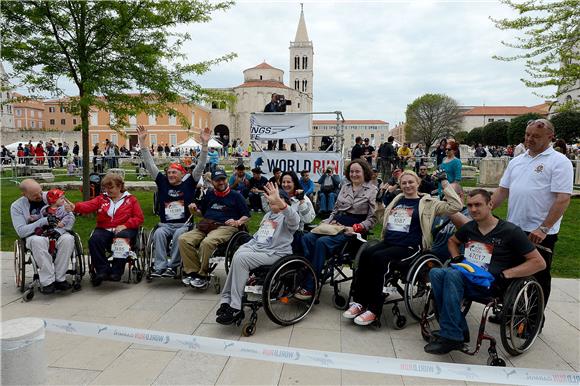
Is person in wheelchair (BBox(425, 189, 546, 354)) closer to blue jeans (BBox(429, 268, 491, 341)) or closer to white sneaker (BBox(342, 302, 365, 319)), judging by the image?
blue jeans (BBox(429, 268, 491, 341))

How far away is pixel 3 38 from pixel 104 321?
260 inches

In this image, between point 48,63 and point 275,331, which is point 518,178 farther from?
point 48,63

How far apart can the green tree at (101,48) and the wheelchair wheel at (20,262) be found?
367cm

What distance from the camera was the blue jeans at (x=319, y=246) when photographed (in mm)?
4141

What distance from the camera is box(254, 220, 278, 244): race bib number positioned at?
161 inches

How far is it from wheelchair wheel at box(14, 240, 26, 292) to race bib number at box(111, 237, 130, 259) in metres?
0.96

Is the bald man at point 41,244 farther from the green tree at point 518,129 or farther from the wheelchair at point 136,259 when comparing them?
the green tree at point 518,129

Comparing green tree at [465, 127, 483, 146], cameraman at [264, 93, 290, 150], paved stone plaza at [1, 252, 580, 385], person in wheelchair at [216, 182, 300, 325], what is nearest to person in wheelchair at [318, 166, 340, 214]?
cameraman at [264, 93, 290, 150]

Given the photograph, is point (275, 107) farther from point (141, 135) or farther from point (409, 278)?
point (409, 278)

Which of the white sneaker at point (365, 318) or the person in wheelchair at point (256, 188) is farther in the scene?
the person in wheelchair at point (256, 188)

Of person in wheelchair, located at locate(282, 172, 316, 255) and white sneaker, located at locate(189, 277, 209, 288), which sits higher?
person in wheelchair, located at locate(282, 172, 316, 255)

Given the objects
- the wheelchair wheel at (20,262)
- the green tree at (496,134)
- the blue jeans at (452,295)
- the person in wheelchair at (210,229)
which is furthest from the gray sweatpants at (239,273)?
the green tree at (496,134)

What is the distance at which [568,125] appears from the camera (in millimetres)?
31484

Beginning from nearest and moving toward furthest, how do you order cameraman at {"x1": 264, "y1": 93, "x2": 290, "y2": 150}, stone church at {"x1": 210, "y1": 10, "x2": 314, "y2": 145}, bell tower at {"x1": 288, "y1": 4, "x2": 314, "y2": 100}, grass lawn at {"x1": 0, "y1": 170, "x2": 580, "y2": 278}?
grass lawn at {"x1": 0, "y1": 170, "x2": 580, "y2": 278} → cameraman at {"x1": 264, "y1": 93, "x2": 290, "y2": 150} → stone church at {"x1": 210, "y1": 10, "x2": 314, "y2": 145} → bell tower at {"x1": 288, "y1": 4, "x2": 314, "y2": 100}
